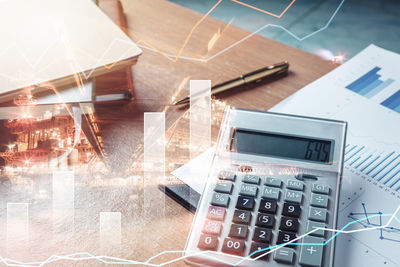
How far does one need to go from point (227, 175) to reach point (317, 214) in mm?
89

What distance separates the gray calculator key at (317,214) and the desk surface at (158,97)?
11cm

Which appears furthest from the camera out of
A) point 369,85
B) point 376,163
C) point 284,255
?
point 369,85

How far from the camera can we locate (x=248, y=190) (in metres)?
0.37

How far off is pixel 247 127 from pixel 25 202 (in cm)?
23

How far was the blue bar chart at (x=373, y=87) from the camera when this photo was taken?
50 cm

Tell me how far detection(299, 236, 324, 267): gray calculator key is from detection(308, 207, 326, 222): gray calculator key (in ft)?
0.07

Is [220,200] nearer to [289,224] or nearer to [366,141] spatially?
[289,224]

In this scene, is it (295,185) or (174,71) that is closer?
(295,185)

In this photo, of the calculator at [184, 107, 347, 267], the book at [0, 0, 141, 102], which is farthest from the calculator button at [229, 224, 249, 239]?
the book at [0, 0, 141, 102]

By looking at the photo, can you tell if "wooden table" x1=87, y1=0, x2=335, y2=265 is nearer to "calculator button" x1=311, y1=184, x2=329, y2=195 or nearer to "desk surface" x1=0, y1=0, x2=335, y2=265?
"desk surface" x1=0, y1=0, x2=335, y2=265
